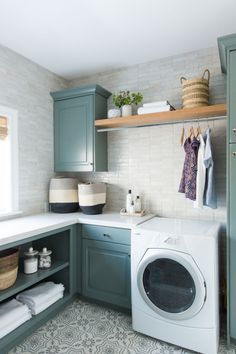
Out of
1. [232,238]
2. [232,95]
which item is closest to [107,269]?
[232,238]

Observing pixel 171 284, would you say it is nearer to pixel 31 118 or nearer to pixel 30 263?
pixel 30 263

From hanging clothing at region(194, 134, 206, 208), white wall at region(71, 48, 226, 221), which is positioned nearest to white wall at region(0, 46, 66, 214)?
white wall at region(71, 48, 226, 221)

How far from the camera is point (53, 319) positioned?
2.12 m

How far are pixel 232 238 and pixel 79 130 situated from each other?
182 cm

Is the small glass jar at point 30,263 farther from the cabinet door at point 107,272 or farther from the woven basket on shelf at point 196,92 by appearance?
the woven basket on shelf at point 196,92

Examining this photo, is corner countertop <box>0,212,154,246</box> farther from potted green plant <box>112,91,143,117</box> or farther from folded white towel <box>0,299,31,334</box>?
potted green plant <box>112,91,143,117</box>

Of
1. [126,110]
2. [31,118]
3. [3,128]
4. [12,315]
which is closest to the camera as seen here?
[12,315]

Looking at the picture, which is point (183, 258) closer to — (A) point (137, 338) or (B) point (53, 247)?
(A) point (137, 338)

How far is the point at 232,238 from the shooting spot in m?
1.74

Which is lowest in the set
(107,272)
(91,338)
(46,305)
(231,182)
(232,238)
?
(91,338)

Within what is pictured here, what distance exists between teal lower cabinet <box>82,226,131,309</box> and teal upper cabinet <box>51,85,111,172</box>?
0.79m

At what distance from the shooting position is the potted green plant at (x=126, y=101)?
8.00ft

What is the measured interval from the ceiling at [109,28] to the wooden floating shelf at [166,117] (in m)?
0.65

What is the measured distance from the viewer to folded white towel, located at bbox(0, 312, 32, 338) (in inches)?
68.1
